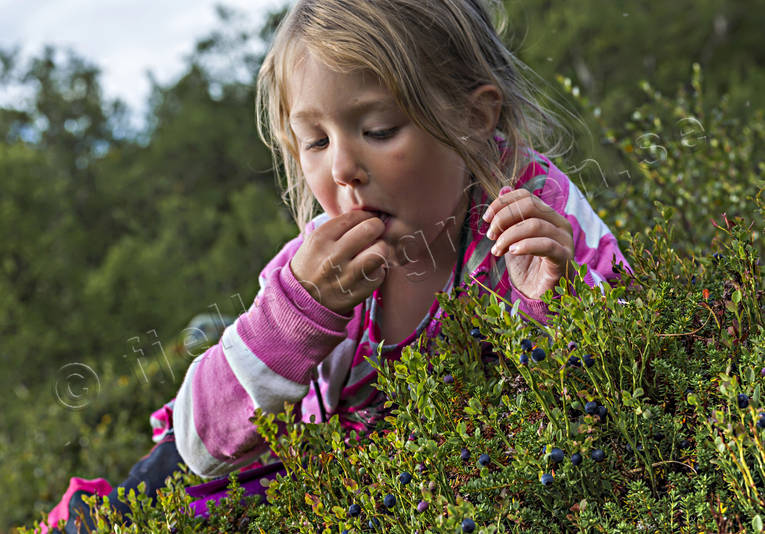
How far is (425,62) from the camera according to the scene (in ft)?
7.10

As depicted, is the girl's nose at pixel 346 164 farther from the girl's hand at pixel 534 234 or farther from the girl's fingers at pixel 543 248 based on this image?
the girl's fingers at pixel 543 248

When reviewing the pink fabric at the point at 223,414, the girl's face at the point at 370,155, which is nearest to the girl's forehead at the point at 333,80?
the girl's face at the point at 370,155

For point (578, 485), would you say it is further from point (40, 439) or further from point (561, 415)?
point (40, 439)

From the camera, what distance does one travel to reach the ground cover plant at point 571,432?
3.69 ft

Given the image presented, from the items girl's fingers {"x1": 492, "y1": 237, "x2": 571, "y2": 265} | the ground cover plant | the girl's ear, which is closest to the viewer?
the ground cover plant

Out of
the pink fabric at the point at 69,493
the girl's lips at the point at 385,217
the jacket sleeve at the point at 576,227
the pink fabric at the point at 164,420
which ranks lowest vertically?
the pink fabric at the point at 164,420

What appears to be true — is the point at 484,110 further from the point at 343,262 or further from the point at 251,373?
the point at 251,373

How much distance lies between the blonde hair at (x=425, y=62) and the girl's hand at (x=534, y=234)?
0.40 m

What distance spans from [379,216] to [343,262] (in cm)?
20

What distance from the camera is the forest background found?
206 inches

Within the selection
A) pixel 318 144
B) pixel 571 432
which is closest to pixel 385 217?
pixel 318 144

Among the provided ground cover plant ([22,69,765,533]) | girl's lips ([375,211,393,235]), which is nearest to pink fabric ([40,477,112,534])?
ground cover plant ([22,69,765,533])

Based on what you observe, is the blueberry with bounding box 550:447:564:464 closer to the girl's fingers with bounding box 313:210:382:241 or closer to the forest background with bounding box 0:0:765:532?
the girl's fingers with bounding box 313:210:382:241

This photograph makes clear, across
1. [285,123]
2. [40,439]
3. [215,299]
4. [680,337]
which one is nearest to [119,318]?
[215,299]
